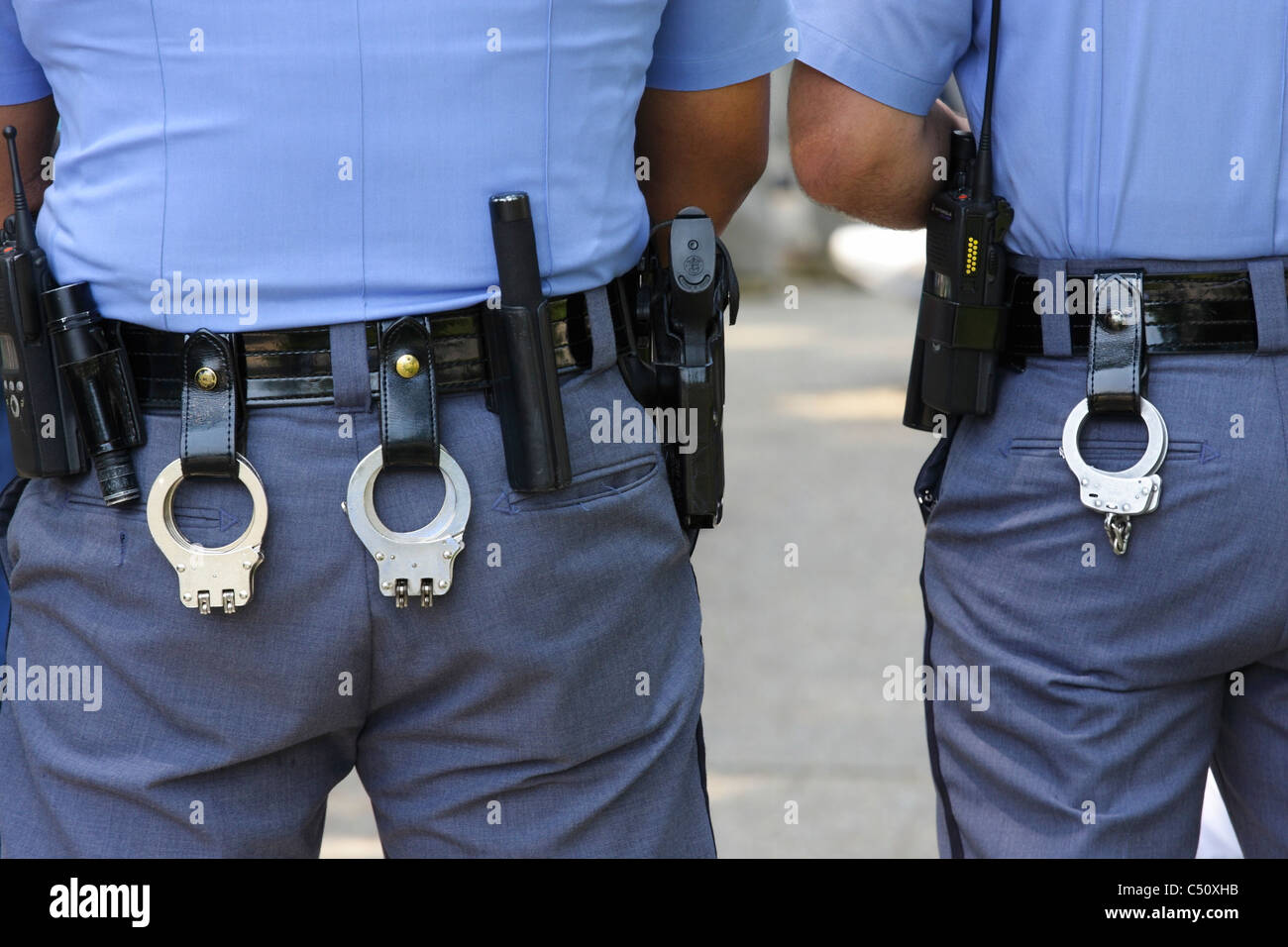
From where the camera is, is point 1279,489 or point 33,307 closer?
point 33,307

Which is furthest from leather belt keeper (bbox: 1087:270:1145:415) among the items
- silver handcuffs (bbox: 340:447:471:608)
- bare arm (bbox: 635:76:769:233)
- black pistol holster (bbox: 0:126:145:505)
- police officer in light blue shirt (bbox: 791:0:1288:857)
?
black pistol holster (bbox: 0:126:145:505)

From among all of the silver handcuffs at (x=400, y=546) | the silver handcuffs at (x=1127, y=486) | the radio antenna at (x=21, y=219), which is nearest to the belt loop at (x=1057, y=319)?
the silver handcuffs at (x=1127, y=486)

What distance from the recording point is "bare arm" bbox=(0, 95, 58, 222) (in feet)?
5.40

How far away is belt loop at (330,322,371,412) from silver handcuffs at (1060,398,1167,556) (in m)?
0.82

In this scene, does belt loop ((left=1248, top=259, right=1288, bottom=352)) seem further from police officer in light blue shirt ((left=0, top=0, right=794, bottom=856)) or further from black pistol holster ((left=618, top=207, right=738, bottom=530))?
police officer in light blue shirt ((left=0, top=0, right=794, bottom=856))

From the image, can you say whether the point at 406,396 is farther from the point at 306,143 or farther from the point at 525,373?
the point at 306,143

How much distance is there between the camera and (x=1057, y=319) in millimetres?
1786

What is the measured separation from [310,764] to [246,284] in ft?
1.60

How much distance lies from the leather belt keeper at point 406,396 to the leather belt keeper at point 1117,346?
770 millimetres

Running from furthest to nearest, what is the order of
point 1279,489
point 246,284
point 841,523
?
point 841,523 < point 1279,489 < point 246,284

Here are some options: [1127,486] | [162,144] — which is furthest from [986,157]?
[162,144]
